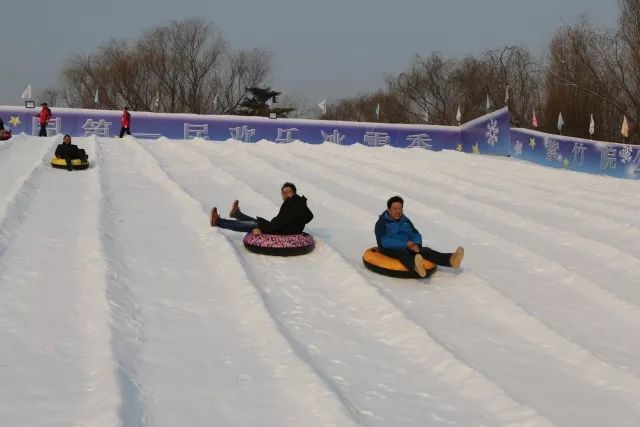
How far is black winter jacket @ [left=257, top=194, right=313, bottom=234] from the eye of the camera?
6.72 metres

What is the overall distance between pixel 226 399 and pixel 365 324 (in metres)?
1.55

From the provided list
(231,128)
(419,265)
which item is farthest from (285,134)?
(419,265)

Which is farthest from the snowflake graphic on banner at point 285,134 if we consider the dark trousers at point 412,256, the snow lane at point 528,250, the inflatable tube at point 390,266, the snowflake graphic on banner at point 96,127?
the dark trousers at point 412,256

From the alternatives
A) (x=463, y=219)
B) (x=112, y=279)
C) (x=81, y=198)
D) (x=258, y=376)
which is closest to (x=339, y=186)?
(x=463, y=219)

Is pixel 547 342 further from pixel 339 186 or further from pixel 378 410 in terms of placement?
pixel 339 186

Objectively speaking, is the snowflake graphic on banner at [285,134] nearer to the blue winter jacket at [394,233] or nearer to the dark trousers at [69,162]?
the dark trousers at [69,162]

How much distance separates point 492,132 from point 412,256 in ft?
43.9

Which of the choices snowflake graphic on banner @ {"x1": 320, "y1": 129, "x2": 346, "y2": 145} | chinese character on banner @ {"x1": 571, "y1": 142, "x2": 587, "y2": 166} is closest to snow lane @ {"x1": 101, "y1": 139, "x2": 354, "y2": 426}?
chinese character on banner @ {"x1": 571, "y1": 142, "x2": 587, "y2": 166}

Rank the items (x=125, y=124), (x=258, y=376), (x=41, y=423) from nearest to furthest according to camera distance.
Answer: (x=41, y=423)
(x=258, y=376)
(x=125, y=124)

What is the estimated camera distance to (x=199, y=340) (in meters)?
4.40

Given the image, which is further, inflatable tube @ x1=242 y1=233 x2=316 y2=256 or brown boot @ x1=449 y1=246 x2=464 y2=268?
inflatable tube @ x1=242 y1=233 x2=316 y2=256

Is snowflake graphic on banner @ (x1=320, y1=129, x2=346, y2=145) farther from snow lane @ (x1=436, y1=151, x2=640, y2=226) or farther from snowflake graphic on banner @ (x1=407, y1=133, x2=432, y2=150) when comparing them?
snow lane @ (x1=436, y1=151, x2=640, y2=226)

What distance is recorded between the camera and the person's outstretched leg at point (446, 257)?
→ 19.7 ft

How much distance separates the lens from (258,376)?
3.97 m
